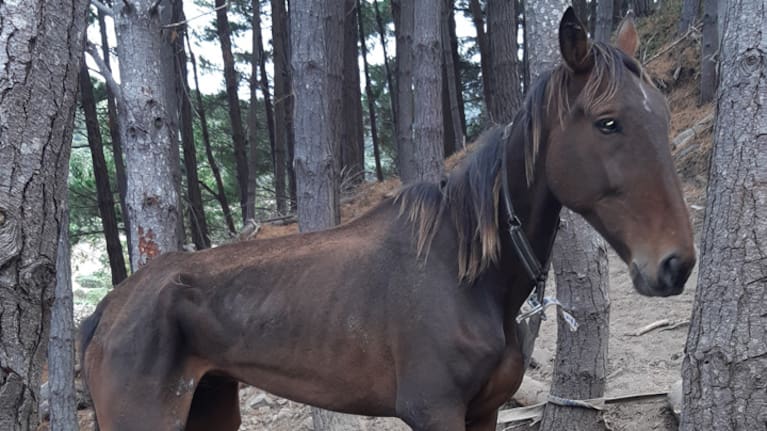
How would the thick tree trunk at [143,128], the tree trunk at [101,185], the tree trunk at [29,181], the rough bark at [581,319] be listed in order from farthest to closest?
1. the tree trunk at [101,185]
2. the thick tree trunk at [143,128]
3. the rough bark at [581,319]
4. the tree trunk at [29,181]

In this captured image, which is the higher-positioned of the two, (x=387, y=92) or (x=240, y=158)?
(x=387, y=92)

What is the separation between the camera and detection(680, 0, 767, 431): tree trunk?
2.85m

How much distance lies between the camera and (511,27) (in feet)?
37.4

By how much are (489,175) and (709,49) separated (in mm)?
9475

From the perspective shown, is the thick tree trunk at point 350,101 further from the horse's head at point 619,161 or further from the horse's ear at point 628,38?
the horse's head at point 619,161

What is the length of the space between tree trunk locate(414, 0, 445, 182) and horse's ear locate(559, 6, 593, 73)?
582 centimetres

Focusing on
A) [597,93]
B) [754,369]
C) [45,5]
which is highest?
[45,5]

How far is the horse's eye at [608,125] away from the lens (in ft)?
8.28

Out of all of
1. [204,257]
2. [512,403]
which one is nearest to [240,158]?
[512,403]

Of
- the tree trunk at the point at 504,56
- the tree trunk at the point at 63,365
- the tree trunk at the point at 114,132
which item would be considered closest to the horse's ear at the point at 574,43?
the tree trunk at the point at 63,365

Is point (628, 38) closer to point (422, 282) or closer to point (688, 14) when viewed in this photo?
point (422, 282)

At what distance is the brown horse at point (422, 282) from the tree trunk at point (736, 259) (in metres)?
0.50

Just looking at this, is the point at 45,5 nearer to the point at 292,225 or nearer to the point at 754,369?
the point at 754,369

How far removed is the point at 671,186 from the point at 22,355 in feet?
7.00
